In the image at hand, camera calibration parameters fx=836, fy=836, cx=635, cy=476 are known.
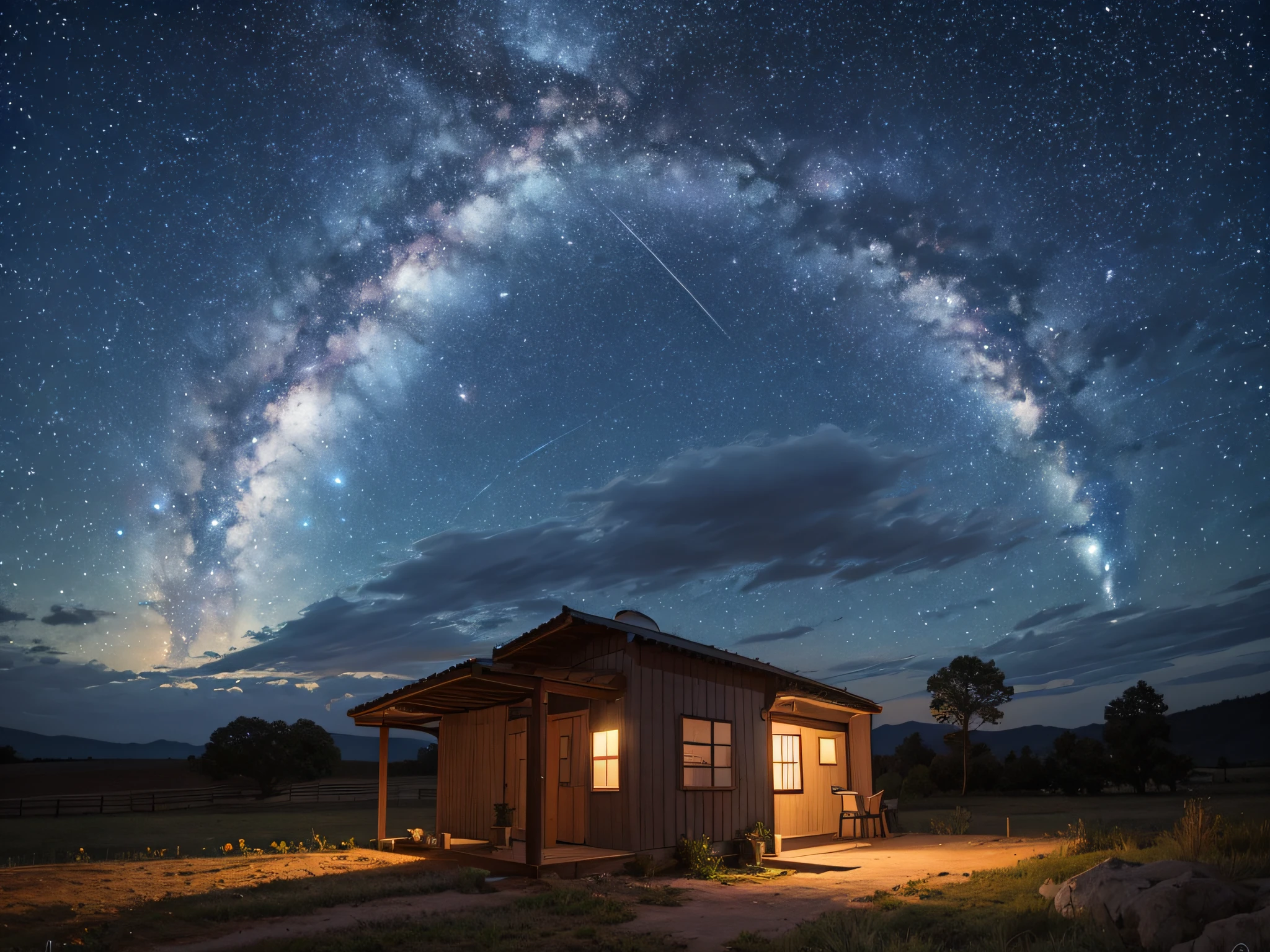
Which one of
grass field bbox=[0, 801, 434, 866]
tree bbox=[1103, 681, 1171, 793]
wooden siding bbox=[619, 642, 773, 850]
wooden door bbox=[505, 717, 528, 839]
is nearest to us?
wooden siding bbox=[619, 642, 773, 850]

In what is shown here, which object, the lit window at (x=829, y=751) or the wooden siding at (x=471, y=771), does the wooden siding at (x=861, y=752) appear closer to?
the lit window at (x=829, y=751)

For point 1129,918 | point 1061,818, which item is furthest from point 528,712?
point 1061,818

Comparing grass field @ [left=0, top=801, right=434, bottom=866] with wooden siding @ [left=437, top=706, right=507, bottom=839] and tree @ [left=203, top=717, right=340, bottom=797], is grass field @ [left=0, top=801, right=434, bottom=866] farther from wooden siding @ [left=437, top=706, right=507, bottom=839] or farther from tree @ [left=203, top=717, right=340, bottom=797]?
tree @ [left=203, top=717, right=340, bottom=797]

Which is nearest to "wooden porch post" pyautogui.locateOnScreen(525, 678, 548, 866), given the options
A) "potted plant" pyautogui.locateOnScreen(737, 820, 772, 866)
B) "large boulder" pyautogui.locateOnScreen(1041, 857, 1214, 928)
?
"potted plant" pyautogui.locateOnScreen(737, 820, 772, 866)

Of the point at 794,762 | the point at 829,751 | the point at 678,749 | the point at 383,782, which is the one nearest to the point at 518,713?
the point at 678,749

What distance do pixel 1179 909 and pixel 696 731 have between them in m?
8.79

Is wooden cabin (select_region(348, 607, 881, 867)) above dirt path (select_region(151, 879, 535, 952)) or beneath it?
above

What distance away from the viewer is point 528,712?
607 inches

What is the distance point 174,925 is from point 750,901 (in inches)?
247

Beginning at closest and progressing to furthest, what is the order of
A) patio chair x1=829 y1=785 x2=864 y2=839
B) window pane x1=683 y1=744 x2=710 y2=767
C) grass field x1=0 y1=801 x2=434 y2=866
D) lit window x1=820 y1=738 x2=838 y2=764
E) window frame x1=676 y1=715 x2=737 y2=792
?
1. window frame x1=676 y1=715 x2=737 y2=792
2. window pane x1=683 y1=744 x2=710 y2=767
3. patio chair x1=829 y1=785 x2=864 y2=839
4. lit window x1=820 y1=738 x2=838 y2=764
5. grass field x1=0 y1=801 x2=434 y2=866

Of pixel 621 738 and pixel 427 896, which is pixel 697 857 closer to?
pixel 621 738

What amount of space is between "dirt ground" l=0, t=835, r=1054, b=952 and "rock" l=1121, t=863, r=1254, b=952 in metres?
3.04

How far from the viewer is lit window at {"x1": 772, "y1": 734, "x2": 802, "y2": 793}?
Result: 1695 centimetres

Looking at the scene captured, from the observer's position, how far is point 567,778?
14844 millimetres
